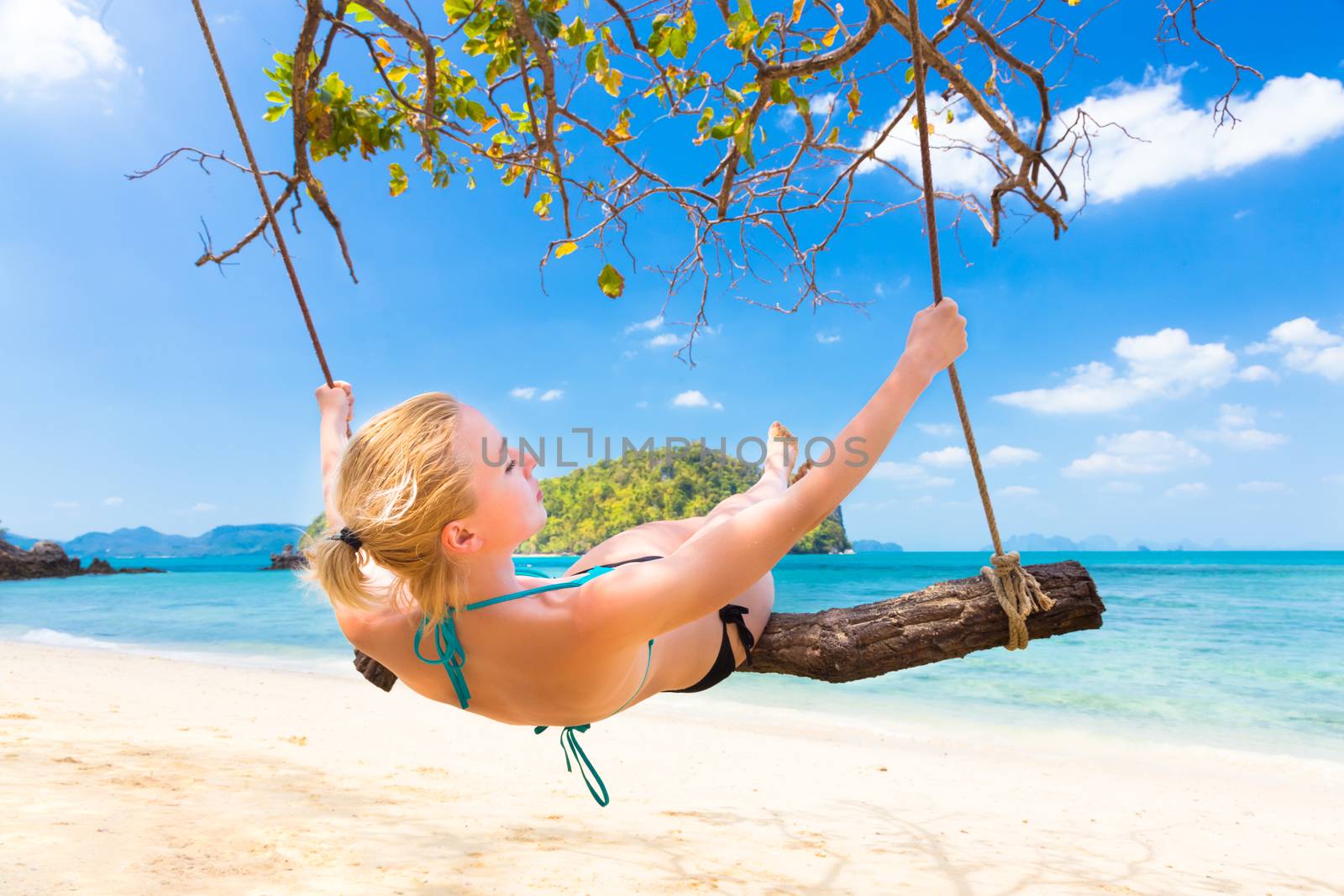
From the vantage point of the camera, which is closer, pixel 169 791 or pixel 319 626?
pixel 169 791

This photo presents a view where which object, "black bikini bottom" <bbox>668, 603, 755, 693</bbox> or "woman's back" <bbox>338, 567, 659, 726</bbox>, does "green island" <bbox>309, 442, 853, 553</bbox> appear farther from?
"woman's back" <bbox>338, 567, 659, 726</bbox>

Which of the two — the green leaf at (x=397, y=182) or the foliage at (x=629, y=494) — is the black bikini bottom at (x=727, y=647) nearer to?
the green leaf at (x=397, y=182)

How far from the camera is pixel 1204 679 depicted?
1027 centimetres

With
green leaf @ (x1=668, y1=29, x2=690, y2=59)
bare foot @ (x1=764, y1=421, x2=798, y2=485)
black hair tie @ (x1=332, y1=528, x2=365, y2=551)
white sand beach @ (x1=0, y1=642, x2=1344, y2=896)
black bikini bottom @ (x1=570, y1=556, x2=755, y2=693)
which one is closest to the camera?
black hair tie @ (x1=332, y1=528, x2=365, y2=551)

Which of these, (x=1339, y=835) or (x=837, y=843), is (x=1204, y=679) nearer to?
(x=1339, y=835)

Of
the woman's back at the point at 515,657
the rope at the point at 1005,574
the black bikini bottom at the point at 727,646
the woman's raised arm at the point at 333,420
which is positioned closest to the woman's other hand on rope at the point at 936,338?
the rope at the point at 1005,574

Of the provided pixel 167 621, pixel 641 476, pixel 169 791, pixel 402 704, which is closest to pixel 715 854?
pixel 169 791

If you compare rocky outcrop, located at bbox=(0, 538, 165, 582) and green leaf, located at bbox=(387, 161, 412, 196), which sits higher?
green leaf, located at bbox=(387, 161, 412, 196)

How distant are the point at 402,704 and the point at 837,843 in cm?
512

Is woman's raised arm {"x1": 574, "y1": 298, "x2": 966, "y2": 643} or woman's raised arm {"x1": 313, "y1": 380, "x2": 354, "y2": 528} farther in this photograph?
woman's raised arm {"x1": 313, "y1": 380, "x2": 354, "y2": 528}

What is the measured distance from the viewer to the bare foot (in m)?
1.92

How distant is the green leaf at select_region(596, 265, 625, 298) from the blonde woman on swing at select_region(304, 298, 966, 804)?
1.54 metres

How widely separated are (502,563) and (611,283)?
5.47 feet

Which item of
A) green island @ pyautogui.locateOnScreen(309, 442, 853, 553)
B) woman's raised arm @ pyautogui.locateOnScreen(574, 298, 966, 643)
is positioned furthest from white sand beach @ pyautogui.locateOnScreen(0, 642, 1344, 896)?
green island @ pyautogui.locateOnScreen(309, 442, 853, 553)
